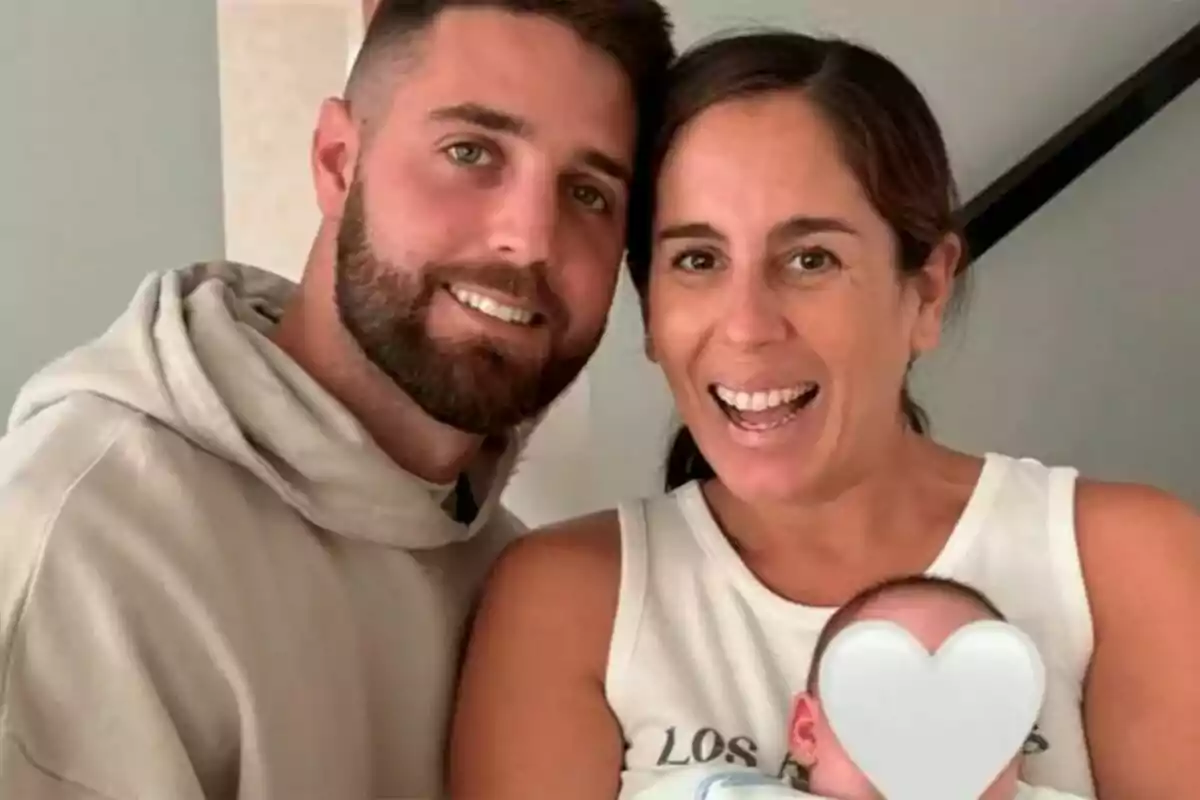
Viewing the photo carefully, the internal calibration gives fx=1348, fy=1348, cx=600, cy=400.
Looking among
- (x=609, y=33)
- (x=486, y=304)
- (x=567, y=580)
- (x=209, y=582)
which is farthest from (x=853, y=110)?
(x=209, y=582)

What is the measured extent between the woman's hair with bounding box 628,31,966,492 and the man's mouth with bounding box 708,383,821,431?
0.14 meters

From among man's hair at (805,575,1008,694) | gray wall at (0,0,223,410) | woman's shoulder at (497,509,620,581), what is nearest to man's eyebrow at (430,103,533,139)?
woman's shoulder at (497,509,620,581)

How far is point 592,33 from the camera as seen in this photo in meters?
1.21

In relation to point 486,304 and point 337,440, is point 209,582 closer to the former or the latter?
point 337,440

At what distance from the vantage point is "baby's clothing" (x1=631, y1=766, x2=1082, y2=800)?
994 mm

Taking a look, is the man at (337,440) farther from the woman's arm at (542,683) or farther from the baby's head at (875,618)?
the baby's head at (875,618)

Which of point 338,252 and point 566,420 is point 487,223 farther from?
point 566,420

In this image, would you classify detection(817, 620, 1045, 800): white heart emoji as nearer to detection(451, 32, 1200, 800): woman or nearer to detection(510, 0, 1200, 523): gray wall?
detection(451, 32, 1200, 800): woman

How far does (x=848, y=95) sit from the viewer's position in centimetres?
115

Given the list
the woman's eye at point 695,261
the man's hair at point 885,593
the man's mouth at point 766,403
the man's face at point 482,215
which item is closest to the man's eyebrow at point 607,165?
the man's face at point 482,215

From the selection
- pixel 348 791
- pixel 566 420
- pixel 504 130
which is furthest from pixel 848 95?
pixel 566 420

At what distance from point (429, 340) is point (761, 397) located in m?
0.29

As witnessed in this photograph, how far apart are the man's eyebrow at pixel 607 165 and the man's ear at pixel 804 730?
48 cm

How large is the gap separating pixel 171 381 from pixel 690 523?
47 centimetres
